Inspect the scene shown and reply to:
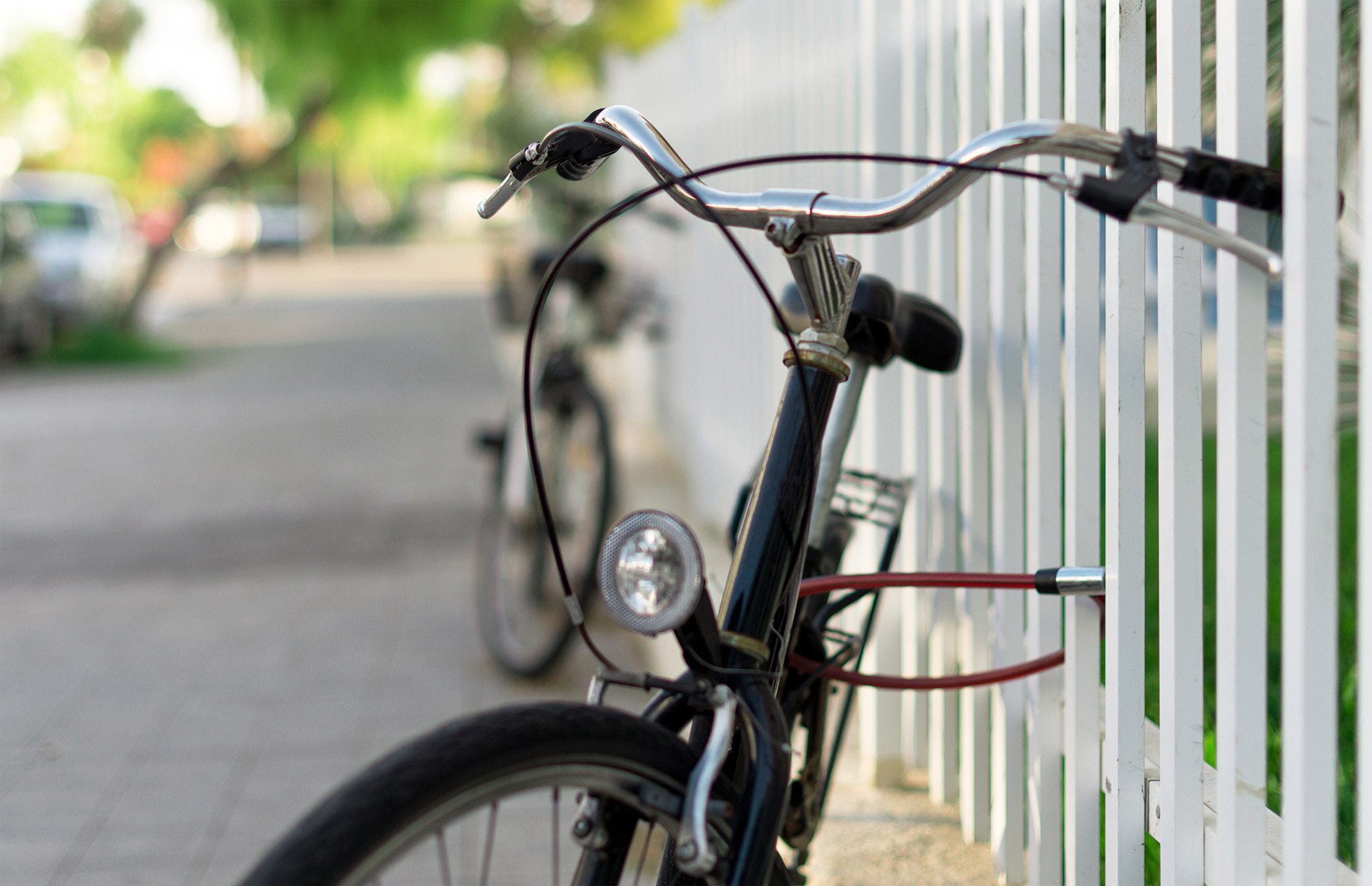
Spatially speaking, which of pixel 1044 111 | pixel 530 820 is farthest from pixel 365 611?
pixel 1044 111

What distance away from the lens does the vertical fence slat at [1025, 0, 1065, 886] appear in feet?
6.67

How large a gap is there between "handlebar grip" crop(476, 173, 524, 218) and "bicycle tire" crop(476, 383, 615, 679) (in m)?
2.10

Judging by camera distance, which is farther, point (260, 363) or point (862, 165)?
point (260, 363)

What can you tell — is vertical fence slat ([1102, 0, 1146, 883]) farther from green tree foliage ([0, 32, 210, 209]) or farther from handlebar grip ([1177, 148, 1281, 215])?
green tree foliage ([0, 32, 210, 209])

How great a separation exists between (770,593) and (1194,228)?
24.2 inches

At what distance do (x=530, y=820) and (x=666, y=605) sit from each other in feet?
5.53

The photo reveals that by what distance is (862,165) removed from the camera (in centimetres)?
294

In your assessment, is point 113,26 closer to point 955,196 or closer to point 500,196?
point 500,196

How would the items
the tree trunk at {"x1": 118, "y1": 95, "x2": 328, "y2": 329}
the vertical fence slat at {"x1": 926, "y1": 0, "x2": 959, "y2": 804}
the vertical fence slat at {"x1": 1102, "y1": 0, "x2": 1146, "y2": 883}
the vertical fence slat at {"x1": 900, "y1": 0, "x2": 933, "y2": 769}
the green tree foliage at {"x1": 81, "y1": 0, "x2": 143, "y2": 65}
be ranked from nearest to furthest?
1. the vertical fence slat at {"x1": 1102, "y1": 0, "x2": 1146, "y2": 883}
2. the vertical fence slat at {"x1": 926, "y1": 0, "x2": 959, "y2": 804}
3. the vertical fence slat at {"x1": 900, "y1": 0, "x2": 933, "y2": 769}
4. the tree trunk at {"x1": 118, "y1": 95, "x2": 328, "y2": 329}
5. the green tree foliage at {"x1": 81, "y1": 0, "x2": 143, "y2": 65}

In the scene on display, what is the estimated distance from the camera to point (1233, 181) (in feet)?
4.66

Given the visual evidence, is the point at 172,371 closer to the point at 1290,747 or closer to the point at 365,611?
the point at 365,611

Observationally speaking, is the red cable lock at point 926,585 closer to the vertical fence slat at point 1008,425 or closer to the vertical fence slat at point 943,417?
the vertical fence slat at point 1008,425

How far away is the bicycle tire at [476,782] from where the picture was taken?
121cm

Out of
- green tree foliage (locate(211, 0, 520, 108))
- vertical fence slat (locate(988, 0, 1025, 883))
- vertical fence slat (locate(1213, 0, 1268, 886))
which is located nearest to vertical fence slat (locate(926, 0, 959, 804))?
vertical fence slat (locate(988, 0, 1025, 883))
